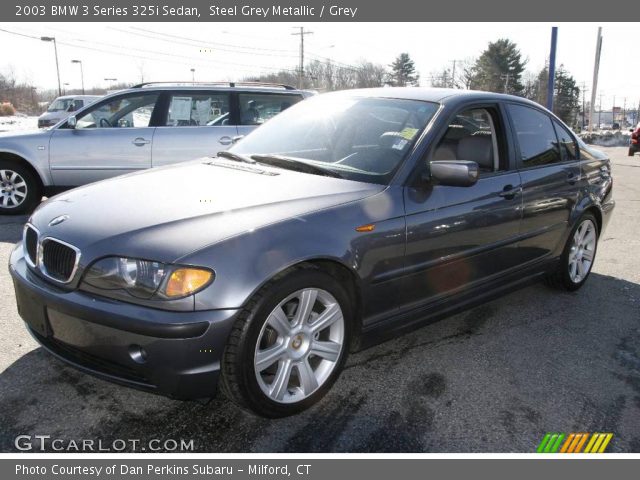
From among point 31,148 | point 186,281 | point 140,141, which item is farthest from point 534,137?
point 31,148

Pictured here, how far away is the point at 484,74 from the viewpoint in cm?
6775

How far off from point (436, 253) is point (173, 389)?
169 cm

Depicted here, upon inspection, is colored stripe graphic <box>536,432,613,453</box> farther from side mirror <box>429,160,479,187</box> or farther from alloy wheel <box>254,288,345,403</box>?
side mirror <box>429,160,479,187</box>

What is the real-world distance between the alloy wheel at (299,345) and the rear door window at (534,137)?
6.65ft

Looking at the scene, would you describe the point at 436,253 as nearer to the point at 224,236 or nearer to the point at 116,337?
the point at 224,236

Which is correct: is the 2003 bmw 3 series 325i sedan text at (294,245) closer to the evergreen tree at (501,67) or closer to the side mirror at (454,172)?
the side mirror at (454,172)

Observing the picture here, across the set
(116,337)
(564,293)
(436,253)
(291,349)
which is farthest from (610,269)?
(116,337)

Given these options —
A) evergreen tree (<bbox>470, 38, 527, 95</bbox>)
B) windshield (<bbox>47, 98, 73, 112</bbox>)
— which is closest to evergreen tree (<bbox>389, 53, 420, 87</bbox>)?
Result: evergreen tree (<bbox>470, 38, 527, 95</bbox>)

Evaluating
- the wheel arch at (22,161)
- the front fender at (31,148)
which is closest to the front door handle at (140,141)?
the front fender at (31,148)

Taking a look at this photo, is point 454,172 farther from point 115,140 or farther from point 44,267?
point 115,140

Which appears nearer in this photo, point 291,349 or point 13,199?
point 291,349

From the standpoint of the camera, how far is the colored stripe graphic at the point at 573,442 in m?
2.57

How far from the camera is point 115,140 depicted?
23.6 feet

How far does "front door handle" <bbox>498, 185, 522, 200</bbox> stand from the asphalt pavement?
3.17 feet
